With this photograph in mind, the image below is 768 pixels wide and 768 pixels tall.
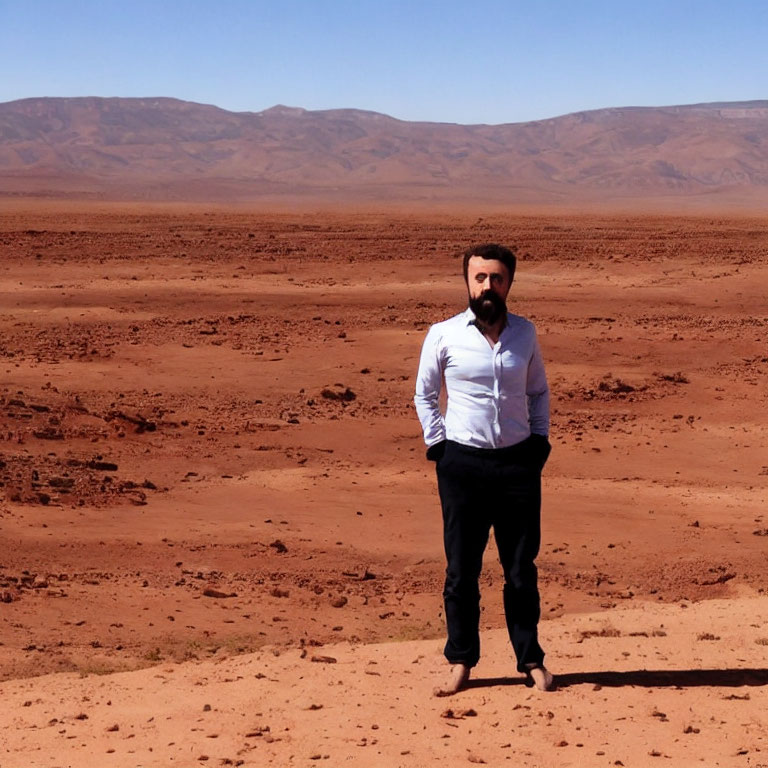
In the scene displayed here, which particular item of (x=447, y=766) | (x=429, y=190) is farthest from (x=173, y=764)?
(x=429, y=190)

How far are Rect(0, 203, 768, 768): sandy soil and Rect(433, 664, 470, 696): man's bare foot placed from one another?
0.20ft

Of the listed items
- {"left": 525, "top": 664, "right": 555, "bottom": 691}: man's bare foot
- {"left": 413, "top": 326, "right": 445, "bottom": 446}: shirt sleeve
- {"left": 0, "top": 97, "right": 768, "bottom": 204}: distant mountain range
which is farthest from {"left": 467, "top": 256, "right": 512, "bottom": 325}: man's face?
{"left": 0, "top": 97, "right": 768, "bottom": 204}: distant mountain range

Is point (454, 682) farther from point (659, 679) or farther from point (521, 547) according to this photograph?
point (659, 679)

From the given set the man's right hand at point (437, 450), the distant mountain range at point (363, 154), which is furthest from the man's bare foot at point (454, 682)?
the distant mountain range at point (363, 154)

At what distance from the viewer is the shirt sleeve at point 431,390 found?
206 inches

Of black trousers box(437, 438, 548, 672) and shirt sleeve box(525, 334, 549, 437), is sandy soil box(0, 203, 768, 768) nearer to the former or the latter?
black trousers box(437, 438, 548, 672)

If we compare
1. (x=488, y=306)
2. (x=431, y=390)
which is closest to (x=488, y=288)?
(x=488, y=306)

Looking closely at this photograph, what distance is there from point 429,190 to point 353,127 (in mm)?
51068

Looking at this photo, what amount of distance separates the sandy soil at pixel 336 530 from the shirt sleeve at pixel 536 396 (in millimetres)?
1092

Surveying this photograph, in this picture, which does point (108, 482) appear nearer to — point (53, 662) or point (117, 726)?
point (53, 662)

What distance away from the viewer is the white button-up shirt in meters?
5.17

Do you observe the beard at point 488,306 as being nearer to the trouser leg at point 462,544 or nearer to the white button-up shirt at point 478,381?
the white button-up shirt at point 478,381

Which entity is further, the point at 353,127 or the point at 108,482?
the point at 353,127

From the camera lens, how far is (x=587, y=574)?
28.8 feet
